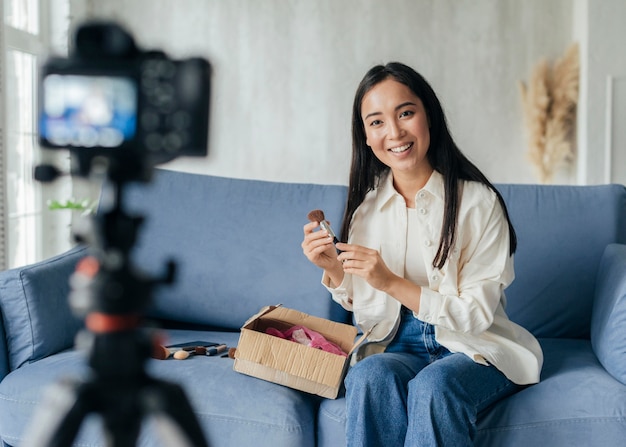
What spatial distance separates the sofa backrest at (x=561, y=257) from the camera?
198cm

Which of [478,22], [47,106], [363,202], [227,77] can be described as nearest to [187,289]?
[363,202]

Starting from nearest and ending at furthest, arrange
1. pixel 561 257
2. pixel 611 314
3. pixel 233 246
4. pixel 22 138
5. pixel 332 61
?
pixel 611 314 < pixel 561 257 < pixel 233 246 < pixel 22 138 < pixel 332 61

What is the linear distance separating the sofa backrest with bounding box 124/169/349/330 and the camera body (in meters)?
1.59

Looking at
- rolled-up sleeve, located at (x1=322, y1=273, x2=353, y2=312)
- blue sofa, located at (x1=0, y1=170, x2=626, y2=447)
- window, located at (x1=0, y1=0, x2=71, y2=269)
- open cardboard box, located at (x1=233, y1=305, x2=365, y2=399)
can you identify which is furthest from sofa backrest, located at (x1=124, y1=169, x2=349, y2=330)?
window, located at (x1=0, y1=0, x2=71, y2=269)

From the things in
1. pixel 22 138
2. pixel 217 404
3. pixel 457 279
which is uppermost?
pixel 22 138

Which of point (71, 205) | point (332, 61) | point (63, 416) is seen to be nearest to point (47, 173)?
point (63, 416)

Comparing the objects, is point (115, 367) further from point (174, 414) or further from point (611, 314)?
point (611, 314)

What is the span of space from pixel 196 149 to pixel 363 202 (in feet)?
4.52

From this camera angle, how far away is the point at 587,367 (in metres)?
1.69

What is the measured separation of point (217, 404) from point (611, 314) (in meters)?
0.97

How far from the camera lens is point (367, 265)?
1.50m

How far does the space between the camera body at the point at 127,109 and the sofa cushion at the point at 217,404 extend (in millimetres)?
1098

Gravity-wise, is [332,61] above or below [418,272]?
above

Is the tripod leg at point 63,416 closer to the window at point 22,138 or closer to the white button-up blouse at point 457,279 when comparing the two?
the white button-up blouse at point 457,279
